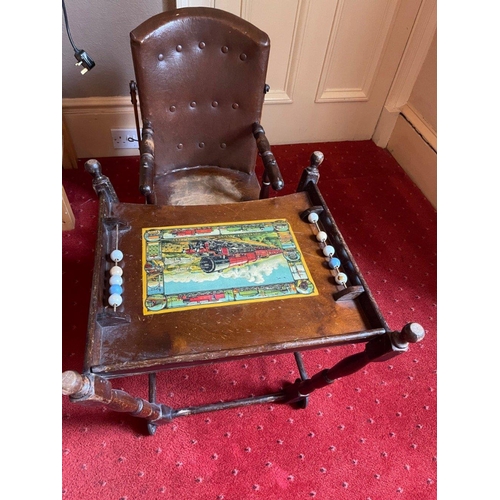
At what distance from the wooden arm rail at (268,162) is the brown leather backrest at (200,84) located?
0.20 ft

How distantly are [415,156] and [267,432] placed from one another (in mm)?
1719

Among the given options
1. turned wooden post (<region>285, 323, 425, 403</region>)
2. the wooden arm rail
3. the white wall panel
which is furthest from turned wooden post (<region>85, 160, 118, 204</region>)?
the white wall panel

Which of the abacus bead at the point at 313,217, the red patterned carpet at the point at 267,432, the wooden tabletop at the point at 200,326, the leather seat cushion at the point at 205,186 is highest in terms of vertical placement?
the abacus bead at the point at 313,217

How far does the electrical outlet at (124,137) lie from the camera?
78.0 inches

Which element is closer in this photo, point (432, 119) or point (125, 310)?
point (125, 310)

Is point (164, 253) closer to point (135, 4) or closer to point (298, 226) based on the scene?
point (298, 226)

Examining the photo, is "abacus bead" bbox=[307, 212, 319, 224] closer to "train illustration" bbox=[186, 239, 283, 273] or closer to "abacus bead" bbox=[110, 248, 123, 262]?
"train illustration" bbox=[186, 239, 283, 273]

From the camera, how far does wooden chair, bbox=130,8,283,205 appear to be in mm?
1164

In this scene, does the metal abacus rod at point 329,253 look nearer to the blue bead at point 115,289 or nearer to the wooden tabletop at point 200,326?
the wooden tabletop at point 200,326

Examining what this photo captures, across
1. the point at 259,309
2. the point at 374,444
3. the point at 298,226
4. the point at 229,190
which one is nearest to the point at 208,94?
the point at 229,190

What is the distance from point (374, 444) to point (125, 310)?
3.21ft

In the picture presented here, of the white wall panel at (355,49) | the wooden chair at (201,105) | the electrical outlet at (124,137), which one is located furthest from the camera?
the electrical outlet at (124,137)

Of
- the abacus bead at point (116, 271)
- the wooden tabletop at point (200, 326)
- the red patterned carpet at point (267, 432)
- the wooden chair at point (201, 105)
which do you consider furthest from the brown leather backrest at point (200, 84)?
the red patterned carpet at point (267, 432)

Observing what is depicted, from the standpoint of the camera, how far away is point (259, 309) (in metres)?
0.96
